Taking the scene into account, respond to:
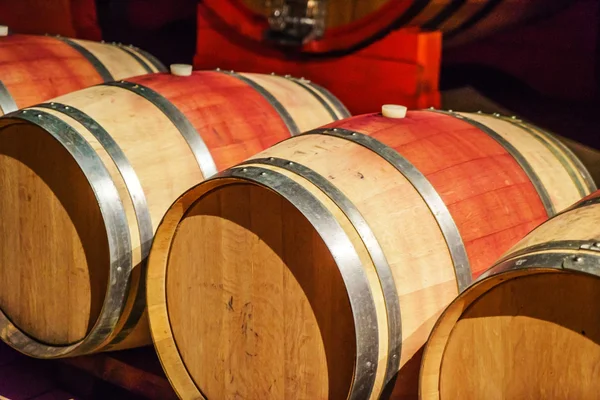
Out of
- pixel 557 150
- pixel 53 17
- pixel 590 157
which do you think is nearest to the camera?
pixel 557 150

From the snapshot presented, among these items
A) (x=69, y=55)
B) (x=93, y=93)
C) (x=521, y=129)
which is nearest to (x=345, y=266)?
(x=521, y=129)

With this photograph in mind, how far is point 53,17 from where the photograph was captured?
5.23 metres

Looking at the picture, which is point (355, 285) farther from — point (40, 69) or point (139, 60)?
point (139, 60)

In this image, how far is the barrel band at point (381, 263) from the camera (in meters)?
2.23

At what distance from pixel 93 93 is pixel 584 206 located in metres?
1.85

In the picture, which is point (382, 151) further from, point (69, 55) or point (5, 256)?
point (69, 55)

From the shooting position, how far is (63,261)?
303 centimetres

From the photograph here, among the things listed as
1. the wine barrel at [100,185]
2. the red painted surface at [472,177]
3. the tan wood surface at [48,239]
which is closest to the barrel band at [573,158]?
the red painted surface at [472,177]

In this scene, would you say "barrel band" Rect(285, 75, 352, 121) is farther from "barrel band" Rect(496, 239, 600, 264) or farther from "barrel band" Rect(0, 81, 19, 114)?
"barrel band" Rect(496, 239, 600, 264)

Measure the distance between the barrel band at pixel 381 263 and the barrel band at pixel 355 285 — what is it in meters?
0.07

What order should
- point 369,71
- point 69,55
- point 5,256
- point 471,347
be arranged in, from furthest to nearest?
point 69,55 < point 369,71 < point 5,256 < point 471,347

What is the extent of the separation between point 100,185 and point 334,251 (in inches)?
37.8

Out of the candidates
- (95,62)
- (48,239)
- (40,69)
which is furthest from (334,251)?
(95,62)

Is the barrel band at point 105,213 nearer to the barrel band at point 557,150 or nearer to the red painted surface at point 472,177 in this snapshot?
the red painted surface at point 472,177
